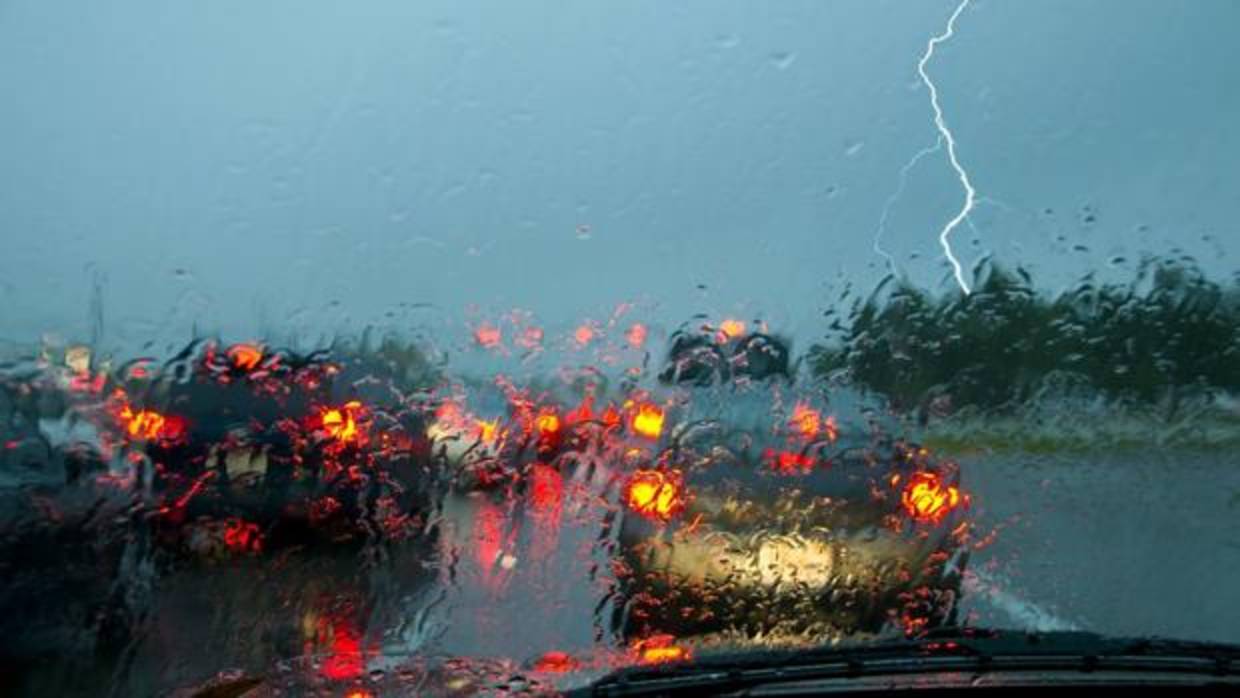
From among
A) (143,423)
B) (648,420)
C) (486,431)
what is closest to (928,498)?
(648,420)

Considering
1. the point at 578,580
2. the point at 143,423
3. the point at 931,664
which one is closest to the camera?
the point at 931,664

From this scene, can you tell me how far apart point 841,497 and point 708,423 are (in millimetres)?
748

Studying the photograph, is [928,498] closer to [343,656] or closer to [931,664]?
[931,664]

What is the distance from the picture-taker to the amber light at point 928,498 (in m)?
6.11

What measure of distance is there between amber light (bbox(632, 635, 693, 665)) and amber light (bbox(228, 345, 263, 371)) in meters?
2.29

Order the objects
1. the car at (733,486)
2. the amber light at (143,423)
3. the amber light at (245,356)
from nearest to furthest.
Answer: the car at (733,486), the amber light at (143,423), the amber light at (245,356)

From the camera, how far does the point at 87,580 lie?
5.61 metres

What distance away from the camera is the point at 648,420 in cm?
618

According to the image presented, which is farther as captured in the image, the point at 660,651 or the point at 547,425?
the point at 547,425

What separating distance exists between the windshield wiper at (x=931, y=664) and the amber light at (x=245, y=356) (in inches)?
111

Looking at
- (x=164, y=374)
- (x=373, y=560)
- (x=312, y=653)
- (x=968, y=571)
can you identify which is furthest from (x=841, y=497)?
(x=164, y=374)

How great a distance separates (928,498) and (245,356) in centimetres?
332

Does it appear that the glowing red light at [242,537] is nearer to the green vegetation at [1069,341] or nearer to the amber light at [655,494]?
the amber light at [655,494]

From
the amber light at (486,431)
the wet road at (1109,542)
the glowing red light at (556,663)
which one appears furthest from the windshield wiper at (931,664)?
the amber light at (486,431)
